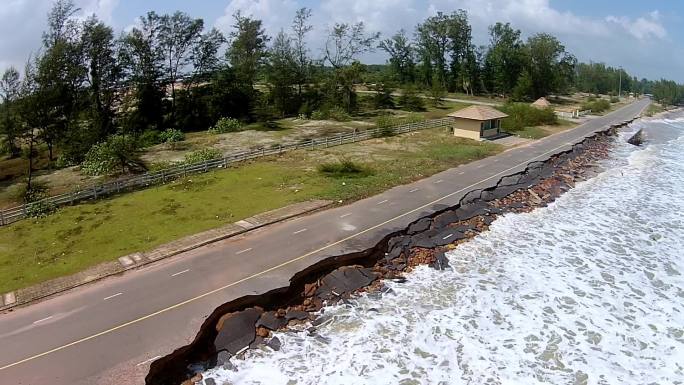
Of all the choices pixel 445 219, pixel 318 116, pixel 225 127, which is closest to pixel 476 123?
pixel 318 116

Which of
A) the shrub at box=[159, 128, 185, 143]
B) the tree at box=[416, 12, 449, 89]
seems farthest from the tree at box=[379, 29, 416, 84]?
the shrub at box=[159, 128, 185, 143]

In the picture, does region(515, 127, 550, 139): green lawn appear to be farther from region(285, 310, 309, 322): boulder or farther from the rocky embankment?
region(285, 310, 309, 322): boulder

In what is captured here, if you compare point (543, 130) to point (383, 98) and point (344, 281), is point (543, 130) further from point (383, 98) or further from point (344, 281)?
point (344, 281)

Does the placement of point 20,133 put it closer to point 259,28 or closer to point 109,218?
point 109,218

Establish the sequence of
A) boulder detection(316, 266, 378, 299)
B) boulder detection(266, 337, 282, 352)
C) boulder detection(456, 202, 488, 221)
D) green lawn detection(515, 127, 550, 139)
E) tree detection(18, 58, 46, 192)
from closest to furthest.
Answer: boulder detection(266, 337, 282, 352)
boulder detection(316, 266, 378, 299)
boulder detection(456, 202, 488, 221)
tree detection(18, 58, 46, 192)
green lawn detection(515, 127, 550, 139)

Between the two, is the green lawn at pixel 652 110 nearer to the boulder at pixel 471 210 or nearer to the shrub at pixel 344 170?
the shrub at pixel 344 170

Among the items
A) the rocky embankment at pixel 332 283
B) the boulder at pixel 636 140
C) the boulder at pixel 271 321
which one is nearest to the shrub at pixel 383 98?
the boulder at pixel 636 140
